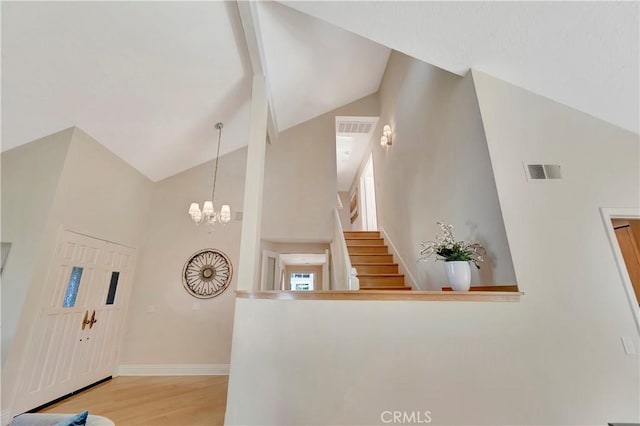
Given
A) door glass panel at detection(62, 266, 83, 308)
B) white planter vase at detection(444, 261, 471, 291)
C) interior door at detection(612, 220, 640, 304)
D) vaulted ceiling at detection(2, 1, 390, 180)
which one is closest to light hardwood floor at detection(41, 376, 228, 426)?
door glass panel at detection(62, 266, 83, 308)

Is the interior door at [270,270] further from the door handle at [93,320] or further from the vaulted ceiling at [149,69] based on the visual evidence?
the door handle at [93,320]

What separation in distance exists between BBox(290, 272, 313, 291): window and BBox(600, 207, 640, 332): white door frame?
759 cm

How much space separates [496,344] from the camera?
192cm

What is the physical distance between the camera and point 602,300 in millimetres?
1985

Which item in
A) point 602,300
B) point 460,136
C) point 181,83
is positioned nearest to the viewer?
point 602,300

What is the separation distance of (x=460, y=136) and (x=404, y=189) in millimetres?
1637

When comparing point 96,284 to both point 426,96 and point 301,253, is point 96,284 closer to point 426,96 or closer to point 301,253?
point 301,253

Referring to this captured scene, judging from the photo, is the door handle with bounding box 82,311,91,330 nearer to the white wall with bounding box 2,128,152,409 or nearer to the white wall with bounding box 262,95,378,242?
the white wall with bounding box 2,128,152,409

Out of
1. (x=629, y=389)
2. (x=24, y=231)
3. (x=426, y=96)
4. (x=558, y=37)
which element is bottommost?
(x=629, y=389)

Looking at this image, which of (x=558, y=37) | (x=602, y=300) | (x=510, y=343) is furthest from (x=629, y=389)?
(x=558, y=37)

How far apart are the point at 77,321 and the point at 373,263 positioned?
427cm

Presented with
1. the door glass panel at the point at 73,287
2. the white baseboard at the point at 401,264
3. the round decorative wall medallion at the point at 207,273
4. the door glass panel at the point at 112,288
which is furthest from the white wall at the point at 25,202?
the white baseboard at the point at 401,264

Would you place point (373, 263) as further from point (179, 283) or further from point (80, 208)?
point (80, 208)

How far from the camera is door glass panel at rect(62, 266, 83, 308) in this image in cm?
334
